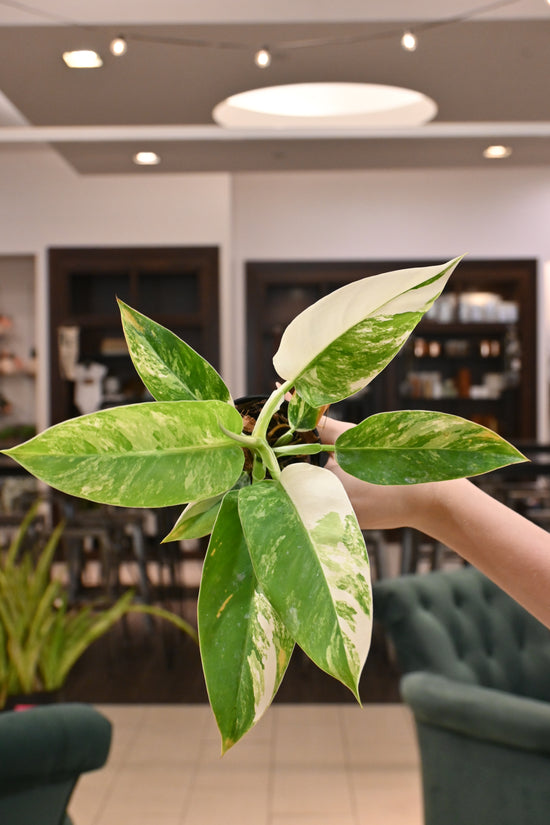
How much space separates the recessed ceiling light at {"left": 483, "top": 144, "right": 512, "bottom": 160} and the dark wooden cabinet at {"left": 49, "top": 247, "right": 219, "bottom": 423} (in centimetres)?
249

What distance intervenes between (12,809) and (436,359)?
260 inches

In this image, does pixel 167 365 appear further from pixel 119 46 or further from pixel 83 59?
pixel 83 59

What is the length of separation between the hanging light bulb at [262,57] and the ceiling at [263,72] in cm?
3

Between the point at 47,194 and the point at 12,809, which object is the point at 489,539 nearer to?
the point at 12,809

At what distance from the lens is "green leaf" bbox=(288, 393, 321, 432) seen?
13.6 inches

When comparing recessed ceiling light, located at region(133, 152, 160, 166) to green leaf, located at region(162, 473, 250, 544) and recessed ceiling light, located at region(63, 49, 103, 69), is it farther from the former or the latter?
green leaf, located at region(162, 473, 250, 544)

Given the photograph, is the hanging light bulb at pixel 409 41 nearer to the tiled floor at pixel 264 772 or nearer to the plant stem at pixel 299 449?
the tiled floor at pixel 264 772

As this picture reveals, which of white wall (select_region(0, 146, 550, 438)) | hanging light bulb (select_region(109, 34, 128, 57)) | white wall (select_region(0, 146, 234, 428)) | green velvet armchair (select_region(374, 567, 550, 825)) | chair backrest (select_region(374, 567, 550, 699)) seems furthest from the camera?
white wall (select_region(0, 146, 550, 438))

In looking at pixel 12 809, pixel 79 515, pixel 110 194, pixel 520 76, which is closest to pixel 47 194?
pixel 110 194

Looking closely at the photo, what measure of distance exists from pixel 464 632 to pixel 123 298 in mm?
5179

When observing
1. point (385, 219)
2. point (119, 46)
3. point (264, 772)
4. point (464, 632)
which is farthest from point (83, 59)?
point (385, 219)

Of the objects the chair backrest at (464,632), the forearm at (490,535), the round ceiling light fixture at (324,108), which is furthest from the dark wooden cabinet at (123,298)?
the forearm at (490,535)

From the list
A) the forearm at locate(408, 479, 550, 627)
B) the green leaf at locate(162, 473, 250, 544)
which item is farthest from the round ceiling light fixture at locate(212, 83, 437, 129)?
the green leaf at locate(162, 473, 250, 544)

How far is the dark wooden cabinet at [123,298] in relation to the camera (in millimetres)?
7000
